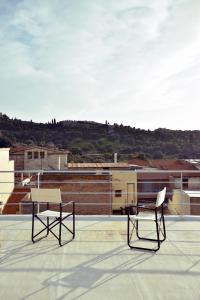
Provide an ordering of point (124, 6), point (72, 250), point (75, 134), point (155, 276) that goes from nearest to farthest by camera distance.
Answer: point (155, 276)
point (72, 250)
point (124, 6)
point (75, 134)

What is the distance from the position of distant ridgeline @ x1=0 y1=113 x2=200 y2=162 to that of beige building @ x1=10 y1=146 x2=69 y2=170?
437cm

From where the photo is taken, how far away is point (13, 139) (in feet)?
115

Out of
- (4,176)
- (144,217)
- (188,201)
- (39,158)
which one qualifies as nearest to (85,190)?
(4,176)

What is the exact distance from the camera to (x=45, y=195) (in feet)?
14.9

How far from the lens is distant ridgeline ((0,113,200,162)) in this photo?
36.4 meters

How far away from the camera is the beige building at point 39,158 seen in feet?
97.8

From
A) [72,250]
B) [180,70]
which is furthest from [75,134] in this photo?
[72,250]

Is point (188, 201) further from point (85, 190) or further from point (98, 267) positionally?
point (98, 267)

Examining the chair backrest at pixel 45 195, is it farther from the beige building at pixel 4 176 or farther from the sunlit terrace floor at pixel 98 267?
the beige building at pixel 4 176

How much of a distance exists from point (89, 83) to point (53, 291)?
386 inches

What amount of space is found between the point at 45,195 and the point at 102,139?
3488 cm

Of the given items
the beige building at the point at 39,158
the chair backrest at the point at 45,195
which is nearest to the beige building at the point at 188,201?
the chair backrest at the point at 45,195

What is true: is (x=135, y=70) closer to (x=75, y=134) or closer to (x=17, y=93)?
(x=17, y=93)

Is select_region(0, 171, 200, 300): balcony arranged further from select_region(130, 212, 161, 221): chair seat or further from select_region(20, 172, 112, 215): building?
select_region(20, 172, 112, 215): building
